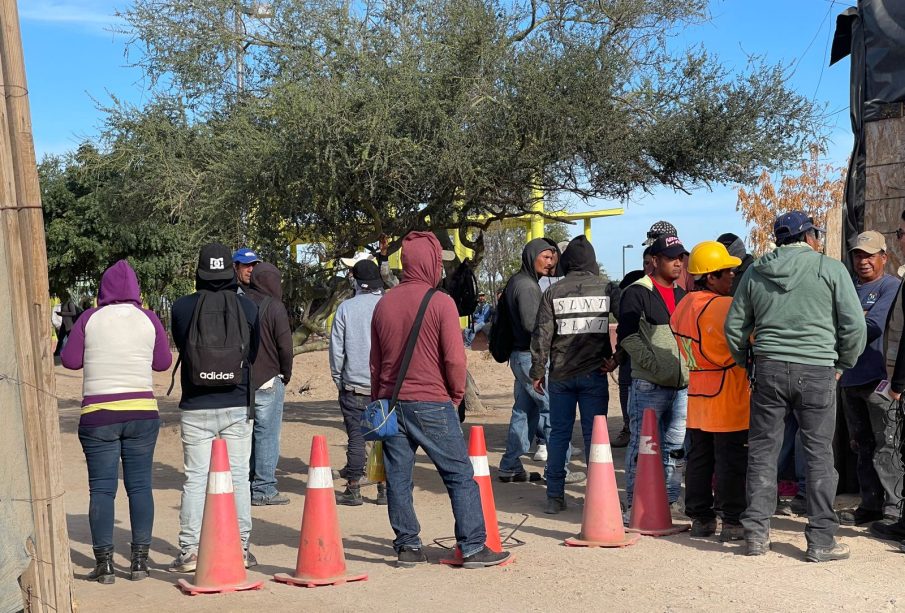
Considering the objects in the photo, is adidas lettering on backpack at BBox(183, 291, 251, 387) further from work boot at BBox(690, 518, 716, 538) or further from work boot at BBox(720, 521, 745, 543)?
work boot at BBox(720, 521, 745, 543)

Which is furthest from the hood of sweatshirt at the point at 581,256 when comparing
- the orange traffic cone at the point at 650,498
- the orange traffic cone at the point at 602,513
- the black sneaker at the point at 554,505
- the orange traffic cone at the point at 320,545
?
the orange traffic cone at the point at 320,545

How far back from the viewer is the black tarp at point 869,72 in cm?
852

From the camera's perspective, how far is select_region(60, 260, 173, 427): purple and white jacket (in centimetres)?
657

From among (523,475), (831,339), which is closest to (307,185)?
(523,475)

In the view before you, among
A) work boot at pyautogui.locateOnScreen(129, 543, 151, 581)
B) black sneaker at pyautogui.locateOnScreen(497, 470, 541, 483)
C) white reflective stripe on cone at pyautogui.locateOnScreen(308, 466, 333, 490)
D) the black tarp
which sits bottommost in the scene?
black sneaker at pyautogui.locateOnScreen(497, 470, 541, 483)

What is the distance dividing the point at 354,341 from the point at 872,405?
422cm

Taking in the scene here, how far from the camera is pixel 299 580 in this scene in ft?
21.0

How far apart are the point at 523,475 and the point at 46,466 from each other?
18.5 feet

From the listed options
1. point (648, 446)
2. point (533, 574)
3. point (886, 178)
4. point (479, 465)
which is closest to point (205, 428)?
point (479, 465)

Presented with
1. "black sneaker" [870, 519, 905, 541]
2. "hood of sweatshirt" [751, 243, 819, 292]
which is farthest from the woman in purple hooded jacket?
"black sneaker" [870, 519, 905, 541]

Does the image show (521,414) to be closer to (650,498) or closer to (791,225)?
(650,498)

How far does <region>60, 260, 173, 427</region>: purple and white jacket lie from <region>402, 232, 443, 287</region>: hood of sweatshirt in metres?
1.71

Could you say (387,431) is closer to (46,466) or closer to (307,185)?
(46,466)

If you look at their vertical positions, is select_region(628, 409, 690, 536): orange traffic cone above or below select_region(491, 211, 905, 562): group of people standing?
below
